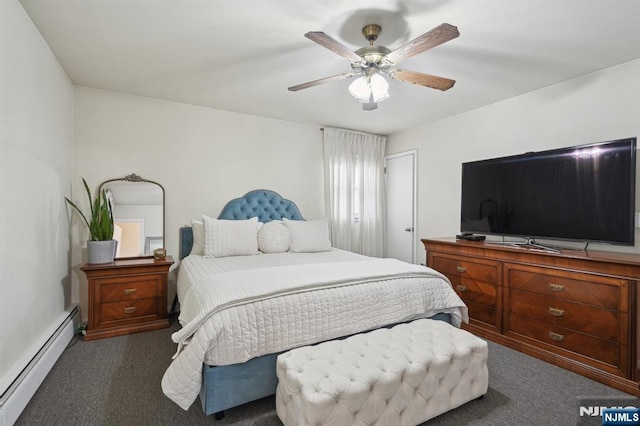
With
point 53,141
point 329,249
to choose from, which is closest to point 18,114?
point 53,141

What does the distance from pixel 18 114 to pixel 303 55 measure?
6.30 ft

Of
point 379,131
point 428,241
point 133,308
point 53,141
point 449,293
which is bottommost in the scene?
point 133,308

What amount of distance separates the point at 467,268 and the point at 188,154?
332 cm

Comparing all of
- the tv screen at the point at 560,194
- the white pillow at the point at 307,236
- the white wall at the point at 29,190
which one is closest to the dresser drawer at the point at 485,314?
the tv screen at the point at 560,194

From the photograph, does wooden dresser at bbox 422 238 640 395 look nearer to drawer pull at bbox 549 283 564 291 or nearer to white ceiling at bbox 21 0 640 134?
drawer pull at bbox 549 283 564 291

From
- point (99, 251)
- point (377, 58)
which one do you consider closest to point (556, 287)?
point (377, 58)

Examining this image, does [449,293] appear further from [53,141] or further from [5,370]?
[53,141]

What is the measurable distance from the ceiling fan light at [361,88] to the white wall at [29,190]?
6.74 ft

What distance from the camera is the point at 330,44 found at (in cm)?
181

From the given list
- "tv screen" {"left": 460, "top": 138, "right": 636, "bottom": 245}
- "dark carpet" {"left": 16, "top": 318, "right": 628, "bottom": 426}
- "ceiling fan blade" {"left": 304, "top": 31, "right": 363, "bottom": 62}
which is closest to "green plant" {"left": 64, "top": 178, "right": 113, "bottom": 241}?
"dark carpet" {"left": 16, "top": 318, "right": 628, "bottom": 426}

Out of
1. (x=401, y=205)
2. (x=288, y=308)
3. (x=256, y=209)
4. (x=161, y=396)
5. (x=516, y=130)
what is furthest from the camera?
(x=401, y=205)

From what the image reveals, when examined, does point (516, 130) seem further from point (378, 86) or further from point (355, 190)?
point (355, 190)

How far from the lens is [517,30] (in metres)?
2.08

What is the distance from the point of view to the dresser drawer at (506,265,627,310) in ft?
7.06
